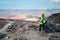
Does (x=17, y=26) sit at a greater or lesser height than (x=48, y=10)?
lesser

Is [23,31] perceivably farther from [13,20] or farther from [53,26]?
[13,20]

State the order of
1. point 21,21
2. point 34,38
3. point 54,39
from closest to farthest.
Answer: point 54,39 → point 34,38 → point 21,21

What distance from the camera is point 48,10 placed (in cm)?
1033

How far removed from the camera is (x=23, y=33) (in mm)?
7820

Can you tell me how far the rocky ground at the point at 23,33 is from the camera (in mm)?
6883

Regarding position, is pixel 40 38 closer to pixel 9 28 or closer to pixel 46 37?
pixel 46 37

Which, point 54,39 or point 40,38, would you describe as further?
point 40,38

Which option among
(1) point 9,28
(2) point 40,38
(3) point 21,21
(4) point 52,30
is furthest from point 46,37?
(3) point 21,21

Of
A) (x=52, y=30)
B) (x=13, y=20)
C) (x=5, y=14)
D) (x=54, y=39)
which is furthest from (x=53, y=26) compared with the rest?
(x=5, y=14)

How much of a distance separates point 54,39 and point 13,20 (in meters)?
4.48

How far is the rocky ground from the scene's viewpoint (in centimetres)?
688

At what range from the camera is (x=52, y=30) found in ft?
26.7

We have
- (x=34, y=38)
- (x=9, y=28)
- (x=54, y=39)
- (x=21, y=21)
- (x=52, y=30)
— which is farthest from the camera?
(x=21, y=21)

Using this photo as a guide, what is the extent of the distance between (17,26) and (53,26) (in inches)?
77.8
